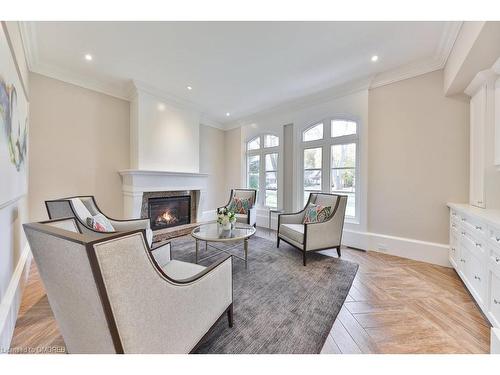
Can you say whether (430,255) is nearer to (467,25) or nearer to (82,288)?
(467,25)

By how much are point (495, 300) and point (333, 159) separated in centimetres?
274

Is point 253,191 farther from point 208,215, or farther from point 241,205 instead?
point 208,215

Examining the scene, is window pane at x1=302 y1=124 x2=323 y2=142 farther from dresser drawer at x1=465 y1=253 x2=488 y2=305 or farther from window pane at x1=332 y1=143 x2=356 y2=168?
dresser drawer at x1=465 y1=253 x2=488 y2=305

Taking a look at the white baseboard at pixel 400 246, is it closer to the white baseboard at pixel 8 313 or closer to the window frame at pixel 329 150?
the window frame at pixel 329 150

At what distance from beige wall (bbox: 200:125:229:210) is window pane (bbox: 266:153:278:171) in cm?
153

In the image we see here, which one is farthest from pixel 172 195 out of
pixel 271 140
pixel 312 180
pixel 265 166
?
pixel 312 180

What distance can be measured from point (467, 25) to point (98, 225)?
4204 mm

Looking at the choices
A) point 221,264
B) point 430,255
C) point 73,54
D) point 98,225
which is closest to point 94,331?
point 221,264

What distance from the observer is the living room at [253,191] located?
1116 millimetres

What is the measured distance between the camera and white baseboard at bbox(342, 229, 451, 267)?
2771 mm

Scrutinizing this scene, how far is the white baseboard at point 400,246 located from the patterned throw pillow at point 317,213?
2.56ft

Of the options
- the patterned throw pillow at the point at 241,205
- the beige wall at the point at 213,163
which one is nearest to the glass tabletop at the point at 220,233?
the patterned throw pillow at the point at 241,205

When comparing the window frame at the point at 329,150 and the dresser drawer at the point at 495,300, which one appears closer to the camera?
the dresser drawer at the point at 495,300

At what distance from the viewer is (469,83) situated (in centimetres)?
241
